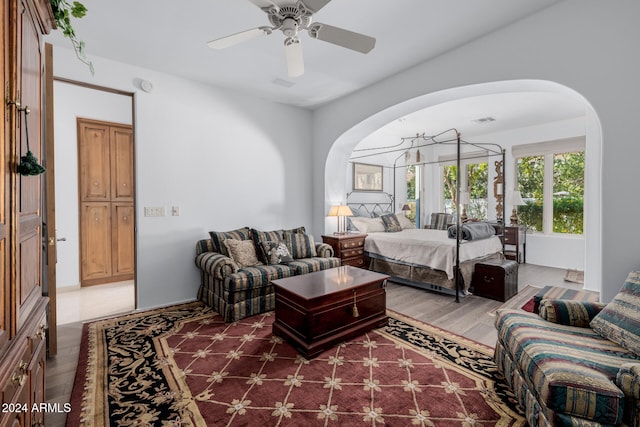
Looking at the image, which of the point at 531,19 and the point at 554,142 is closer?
the point at 531,19

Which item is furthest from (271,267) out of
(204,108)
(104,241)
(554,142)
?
(554,142)

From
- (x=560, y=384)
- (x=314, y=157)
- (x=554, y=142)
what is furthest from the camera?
(x=554, y=142)

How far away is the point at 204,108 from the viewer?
393 cm

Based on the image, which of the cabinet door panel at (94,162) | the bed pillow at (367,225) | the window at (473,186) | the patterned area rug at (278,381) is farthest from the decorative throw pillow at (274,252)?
the window at (473,186)

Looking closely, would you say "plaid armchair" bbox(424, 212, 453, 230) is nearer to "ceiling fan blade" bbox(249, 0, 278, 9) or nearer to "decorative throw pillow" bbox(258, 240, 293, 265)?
"decorative throw pillow" bbox(258, 240, 293, 265)

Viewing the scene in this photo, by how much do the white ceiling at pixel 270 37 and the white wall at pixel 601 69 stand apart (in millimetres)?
170

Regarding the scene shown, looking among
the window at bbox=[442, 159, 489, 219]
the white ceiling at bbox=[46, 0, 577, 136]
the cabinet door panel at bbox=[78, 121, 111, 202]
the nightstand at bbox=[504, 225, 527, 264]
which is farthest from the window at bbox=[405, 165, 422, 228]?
the cabinet door panel at bbox=[78, 121, 111, 202]

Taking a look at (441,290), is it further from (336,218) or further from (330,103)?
(330,103)

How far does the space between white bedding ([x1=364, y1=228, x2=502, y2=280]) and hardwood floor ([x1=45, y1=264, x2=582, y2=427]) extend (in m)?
0.42

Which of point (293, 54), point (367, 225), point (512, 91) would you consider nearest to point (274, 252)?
point (367, 225)

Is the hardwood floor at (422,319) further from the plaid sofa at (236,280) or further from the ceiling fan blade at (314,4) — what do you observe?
the ceiling fan blade at (314,4)

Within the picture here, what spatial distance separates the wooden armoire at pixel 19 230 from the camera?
0.99m

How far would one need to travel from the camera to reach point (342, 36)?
6.78 feet

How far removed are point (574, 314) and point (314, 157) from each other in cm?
401
